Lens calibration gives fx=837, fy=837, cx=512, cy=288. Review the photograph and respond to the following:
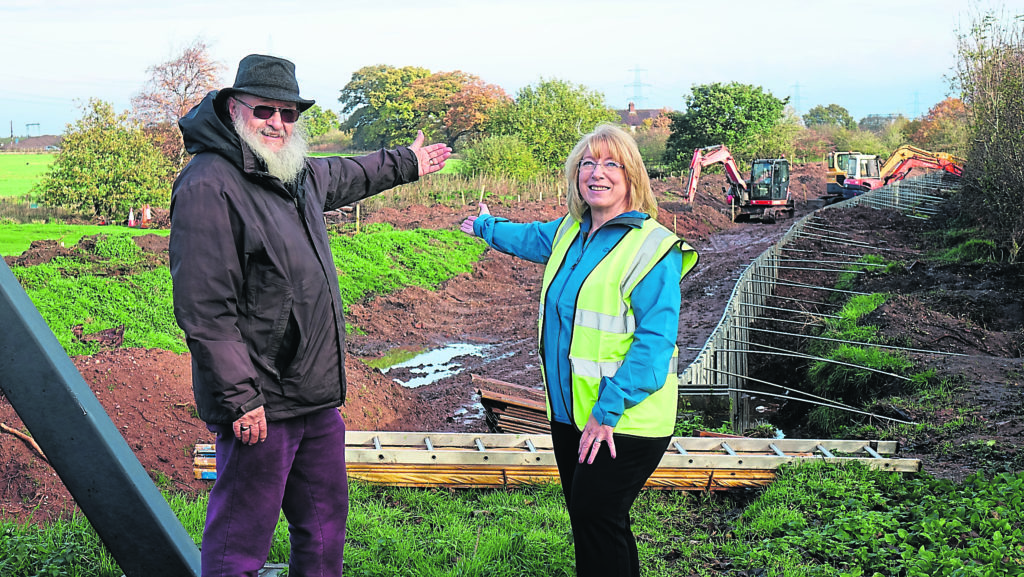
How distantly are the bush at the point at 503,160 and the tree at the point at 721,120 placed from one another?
13.7 m

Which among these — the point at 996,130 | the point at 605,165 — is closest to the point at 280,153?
the point at 605,165

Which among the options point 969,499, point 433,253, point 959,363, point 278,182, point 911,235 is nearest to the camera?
point 278,182

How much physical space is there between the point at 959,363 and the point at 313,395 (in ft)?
26.3

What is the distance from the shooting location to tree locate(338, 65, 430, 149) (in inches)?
2355

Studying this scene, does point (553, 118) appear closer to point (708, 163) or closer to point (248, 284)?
point (708, 163)

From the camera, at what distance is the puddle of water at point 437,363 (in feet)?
37.0

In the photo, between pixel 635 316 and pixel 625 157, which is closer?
pixel 635 316

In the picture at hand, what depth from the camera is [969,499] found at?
4691 mm

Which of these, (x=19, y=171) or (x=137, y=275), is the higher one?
(x=19, y=171)

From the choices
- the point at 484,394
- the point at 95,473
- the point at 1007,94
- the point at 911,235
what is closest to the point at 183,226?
the point at 95,473

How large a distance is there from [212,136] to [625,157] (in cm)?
143

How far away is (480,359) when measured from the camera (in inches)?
486

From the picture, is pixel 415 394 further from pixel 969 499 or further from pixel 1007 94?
pixel 1007 94

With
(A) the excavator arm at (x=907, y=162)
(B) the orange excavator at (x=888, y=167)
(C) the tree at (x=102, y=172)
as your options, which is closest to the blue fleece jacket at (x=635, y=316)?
(C) the tree at (x=102, y=172)
